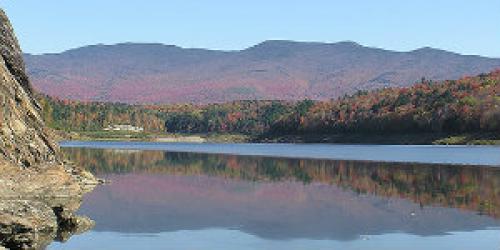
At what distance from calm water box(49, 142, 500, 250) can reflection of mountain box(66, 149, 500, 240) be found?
0.07 metres

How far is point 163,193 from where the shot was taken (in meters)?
66.8

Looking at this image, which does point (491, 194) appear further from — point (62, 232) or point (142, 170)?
point (142, 170)

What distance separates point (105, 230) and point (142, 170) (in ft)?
196

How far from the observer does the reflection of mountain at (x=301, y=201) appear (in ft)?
143

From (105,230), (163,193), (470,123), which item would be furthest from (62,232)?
(470,123)

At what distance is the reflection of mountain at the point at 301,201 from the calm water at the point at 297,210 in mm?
68

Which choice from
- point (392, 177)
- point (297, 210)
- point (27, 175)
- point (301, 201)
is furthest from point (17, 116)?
point (392, 177)

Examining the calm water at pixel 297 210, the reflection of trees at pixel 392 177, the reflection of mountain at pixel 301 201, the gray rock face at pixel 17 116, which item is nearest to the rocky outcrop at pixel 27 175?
the gray rock face at pixel 17 116

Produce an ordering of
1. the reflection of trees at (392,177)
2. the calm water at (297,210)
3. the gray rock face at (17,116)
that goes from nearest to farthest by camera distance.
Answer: the calm water at (297,210) < the gray rock face at (17,116) < the reflection of trees at (392,177)

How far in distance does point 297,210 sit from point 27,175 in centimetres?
1819

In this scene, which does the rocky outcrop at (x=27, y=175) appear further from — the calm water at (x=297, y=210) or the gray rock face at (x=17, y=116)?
the calm water at (x=297, y=210)

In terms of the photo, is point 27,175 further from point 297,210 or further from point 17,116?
point 297,210

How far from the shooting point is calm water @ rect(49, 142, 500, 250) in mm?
37281

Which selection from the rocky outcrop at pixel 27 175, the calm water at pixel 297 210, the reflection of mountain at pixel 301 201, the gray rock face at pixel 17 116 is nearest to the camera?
the rocky outcrop at pixel 27 175
